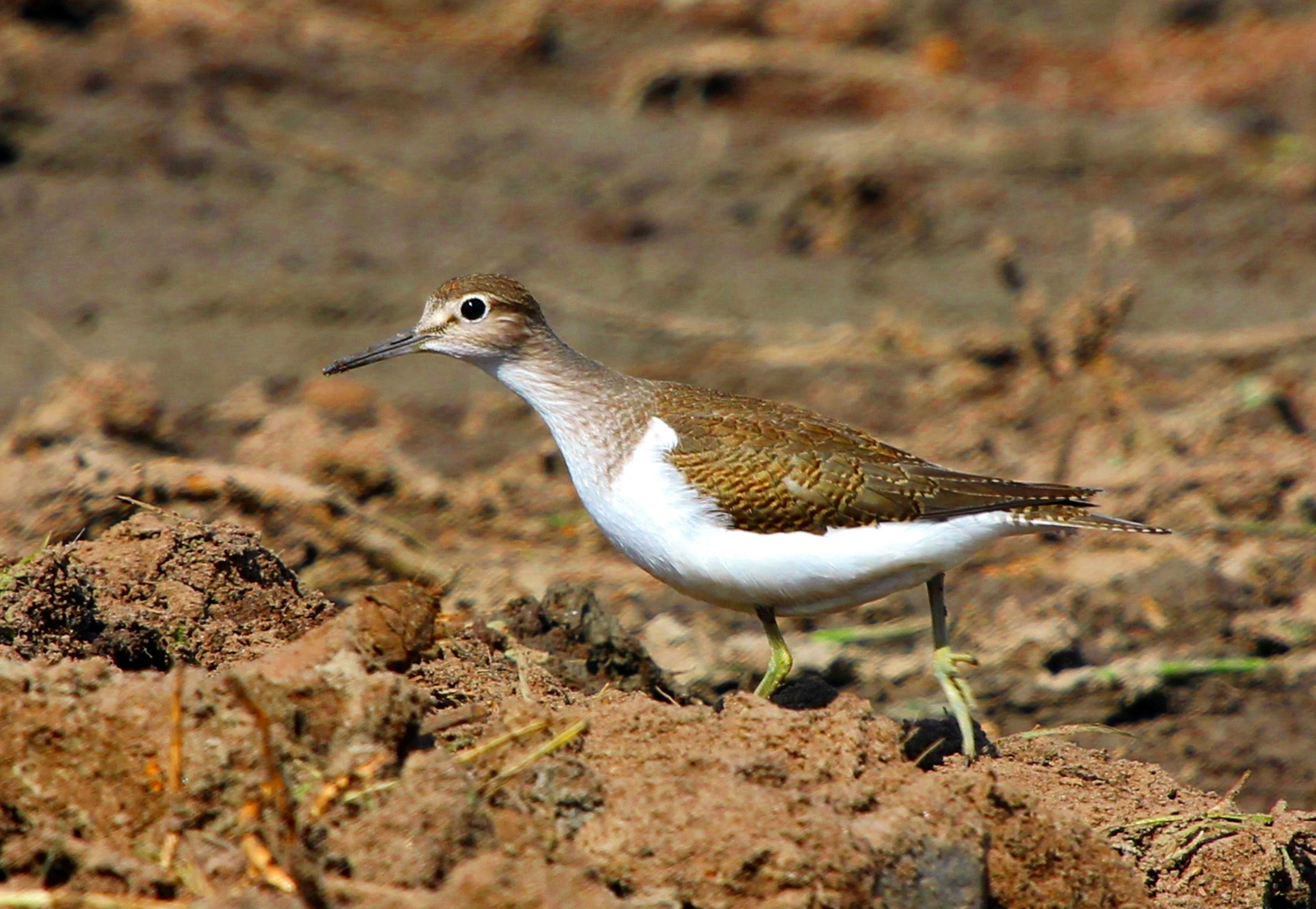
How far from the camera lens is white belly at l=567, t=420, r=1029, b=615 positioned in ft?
19.1

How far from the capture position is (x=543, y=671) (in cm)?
570

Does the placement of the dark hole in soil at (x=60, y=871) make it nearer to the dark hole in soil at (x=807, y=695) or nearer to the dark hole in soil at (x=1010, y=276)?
the dark hole in soil at (x=807, y=695)

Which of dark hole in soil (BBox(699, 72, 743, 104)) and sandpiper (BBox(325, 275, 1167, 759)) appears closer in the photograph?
sandpiper (BBox(325, 275, 1167, 759))

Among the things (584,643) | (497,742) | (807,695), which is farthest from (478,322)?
(497,742)

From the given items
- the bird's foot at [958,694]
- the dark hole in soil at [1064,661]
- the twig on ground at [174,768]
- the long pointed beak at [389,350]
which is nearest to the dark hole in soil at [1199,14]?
the dark hole in soil at [1064,661]

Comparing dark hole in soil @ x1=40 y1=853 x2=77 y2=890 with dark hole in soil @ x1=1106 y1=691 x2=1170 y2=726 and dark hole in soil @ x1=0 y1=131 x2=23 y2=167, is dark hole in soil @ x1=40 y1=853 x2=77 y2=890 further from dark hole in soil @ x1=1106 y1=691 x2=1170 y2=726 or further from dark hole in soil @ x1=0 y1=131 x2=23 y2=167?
dark hole in soil @ x1=0 y1=131 x2=23 y2=167

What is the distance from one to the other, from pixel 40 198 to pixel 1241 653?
9.87m

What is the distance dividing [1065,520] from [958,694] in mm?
974

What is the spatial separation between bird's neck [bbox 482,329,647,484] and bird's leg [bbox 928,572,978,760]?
1326 mm

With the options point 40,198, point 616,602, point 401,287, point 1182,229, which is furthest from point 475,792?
point 1182,229

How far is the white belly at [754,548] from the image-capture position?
584 centimetres

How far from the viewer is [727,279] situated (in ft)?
41.9

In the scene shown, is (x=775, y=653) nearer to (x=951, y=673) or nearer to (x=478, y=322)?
(x=951, y=673)

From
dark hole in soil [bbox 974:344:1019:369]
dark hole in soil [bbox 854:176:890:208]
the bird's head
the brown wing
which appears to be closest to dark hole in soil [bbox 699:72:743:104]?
dark hole in soil [bbox 854:176:890:208]
